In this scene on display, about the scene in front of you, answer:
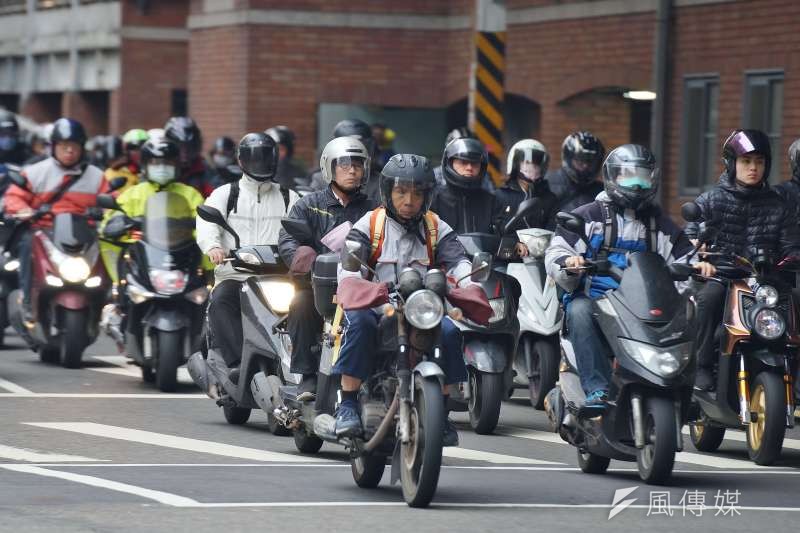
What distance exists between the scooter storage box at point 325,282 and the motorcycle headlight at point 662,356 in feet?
5.15

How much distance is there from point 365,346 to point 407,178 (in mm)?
857

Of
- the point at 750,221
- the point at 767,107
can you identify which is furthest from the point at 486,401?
the point at 767,107

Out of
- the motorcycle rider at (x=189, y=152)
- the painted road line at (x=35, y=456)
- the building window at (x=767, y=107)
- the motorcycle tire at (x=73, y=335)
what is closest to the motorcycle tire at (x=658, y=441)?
the painted road line at (x=35, y=456)

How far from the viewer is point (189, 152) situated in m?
17.3

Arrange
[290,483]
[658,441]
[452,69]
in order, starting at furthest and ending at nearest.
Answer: [452,69]
[290,483]
[658,441]

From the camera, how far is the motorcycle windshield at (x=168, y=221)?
51.3 ft

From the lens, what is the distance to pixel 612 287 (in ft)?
37.1

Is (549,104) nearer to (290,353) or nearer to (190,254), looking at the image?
(190,254)

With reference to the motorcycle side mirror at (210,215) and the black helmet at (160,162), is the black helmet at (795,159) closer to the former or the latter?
the motorcycle side mirror at (210,215)

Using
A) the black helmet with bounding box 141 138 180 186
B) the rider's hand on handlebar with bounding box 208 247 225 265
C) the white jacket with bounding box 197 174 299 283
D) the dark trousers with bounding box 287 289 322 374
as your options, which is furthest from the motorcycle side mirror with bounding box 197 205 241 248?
the black helmet with bounding box 141 138 180 186

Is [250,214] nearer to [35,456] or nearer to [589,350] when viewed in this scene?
[35,456]

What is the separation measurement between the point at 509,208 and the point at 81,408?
3424mm

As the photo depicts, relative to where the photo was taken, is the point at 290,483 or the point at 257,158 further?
the point at 257,158

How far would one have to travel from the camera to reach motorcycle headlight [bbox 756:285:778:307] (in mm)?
12219
